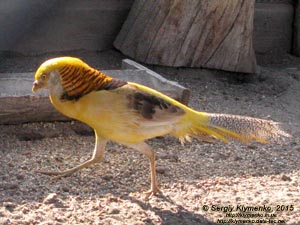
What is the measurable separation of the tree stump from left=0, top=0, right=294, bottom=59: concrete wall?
0.25m

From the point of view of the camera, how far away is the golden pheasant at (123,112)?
331cm

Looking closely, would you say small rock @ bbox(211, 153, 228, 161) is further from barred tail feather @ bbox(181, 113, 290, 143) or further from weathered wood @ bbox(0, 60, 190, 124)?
barred tail feather @ bbox(181, 113, 290, 143)

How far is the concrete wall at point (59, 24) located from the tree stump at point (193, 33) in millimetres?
246

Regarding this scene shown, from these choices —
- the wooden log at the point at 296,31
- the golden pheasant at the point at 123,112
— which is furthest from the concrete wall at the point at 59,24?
the golden pheasant at the point at 123,112

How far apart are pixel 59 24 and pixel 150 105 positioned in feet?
8.37

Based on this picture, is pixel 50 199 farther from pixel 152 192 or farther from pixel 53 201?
pixel 152 192

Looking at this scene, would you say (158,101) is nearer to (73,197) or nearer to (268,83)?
(73,197)

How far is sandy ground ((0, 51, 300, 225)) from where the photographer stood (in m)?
3.33

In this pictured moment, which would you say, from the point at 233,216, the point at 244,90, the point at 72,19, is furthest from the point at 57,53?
the point at 233,216

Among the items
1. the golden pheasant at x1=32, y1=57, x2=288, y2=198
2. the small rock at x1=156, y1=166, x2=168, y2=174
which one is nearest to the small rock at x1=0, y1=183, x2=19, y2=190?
the golden pheasant at x1=32, y1=57, x2=288, y2=198

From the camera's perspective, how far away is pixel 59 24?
580 centimetres

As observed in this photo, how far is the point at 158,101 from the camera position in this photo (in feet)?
11.4

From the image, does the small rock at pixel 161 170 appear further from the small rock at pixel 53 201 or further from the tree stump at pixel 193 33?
the tree stump at pixel 193 33

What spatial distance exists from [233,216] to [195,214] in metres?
0.17
